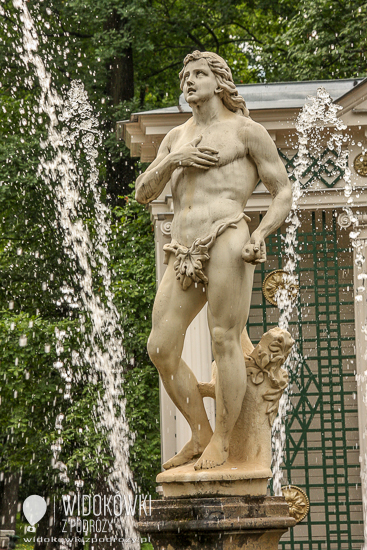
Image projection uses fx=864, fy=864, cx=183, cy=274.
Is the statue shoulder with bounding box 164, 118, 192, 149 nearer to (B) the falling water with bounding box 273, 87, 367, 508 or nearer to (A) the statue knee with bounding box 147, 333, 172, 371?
(A) the statue knee with bounding box 147, 333, 172, 371

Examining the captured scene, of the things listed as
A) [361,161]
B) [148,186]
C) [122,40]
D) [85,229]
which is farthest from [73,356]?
[148,186]

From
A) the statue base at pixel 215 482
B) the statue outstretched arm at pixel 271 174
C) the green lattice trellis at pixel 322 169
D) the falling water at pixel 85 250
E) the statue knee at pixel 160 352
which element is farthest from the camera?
the falling water at pixel 85 250

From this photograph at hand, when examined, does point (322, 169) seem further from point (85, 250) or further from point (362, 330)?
point (85, 250)

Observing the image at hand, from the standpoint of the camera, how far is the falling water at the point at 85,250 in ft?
36.3

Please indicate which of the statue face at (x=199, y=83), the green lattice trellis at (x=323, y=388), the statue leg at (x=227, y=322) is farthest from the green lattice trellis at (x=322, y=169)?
the statue leg at (x=227, y=322)

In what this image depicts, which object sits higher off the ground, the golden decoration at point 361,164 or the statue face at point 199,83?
the golden decoration at point 361,164

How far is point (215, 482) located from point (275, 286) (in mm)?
5261

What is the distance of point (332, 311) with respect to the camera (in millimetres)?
9430

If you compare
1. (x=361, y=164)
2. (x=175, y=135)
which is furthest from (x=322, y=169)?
(x=175, y=135)

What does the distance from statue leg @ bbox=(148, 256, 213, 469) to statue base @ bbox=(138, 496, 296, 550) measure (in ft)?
1.31

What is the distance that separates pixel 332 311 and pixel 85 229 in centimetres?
469

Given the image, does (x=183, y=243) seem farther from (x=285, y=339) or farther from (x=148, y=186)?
(x=285, y=339)

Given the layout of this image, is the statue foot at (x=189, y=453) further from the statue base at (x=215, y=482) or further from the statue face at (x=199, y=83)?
the statue face at (x=199, y=83)

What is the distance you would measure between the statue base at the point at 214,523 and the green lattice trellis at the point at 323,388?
15.8 ft
